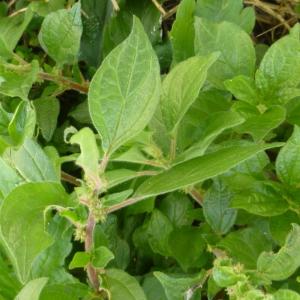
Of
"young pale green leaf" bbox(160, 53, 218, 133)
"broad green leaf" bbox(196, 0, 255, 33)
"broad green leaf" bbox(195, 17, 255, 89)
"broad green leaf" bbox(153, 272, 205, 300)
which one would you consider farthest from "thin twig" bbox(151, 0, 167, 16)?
"broad green leaf" bbox(153, 272, 205, 300)

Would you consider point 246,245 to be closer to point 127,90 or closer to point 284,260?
point 284,260

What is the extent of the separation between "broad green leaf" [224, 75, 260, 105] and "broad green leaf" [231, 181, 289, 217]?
10 centimetres

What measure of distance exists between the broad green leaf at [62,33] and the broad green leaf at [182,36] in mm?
130

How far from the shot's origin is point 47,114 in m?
0.86

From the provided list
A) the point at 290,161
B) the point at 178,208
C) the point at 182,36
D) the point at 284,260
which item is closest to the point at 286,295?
the point at 284,260

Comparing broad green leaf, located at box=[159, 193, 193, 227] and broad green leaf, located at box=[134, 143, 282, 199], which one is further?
broad green leaf, located at box=[159, 193, 193, 227]

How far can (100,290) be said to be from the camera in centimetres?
66

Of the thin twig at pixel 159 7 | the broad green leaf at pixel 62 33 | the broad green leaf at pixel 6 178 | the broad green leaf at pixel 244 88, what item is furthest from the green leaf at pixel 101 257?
the thin twig at pixel 159 7

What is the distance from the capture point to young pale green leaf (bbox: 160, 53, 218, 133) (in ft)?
1.89

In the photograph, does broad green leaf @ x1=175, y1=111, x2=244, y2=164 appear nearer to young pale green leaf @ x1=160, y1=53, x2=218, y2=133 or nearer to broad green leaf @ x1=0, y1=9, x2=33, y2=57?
young pale green leaf @ x1=160, y1=53, x2=218, y2=133

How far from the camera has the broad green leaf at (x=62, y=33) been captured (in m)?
0.81

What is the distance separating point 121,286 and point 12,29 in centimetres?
46

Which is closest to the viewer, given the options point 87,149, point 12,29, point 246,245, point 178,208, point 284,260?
point 87,149

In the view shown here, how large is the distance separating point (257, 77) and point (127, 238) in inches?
11.3
